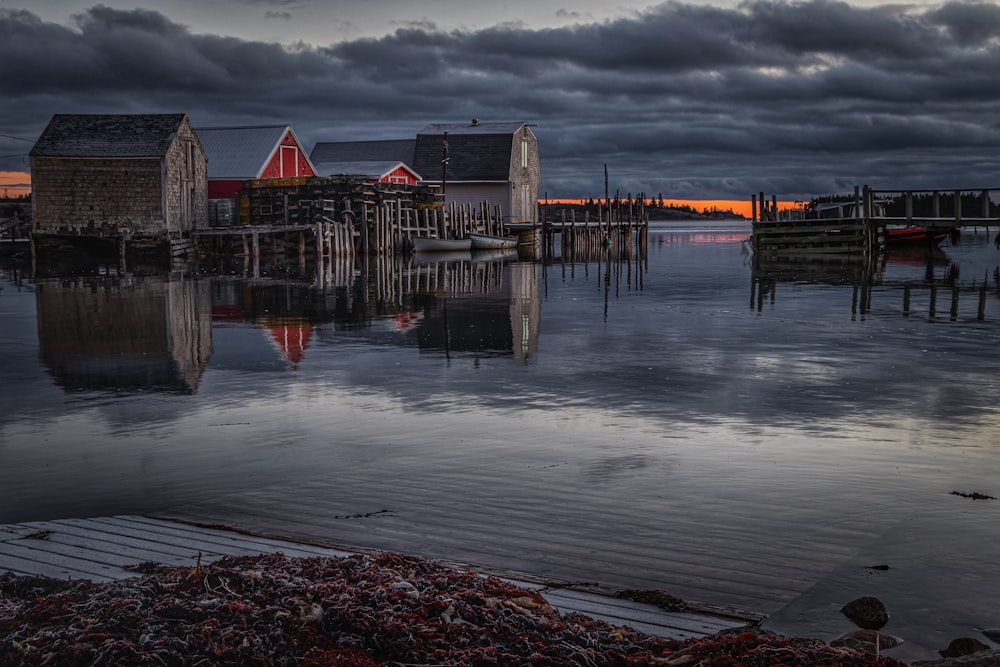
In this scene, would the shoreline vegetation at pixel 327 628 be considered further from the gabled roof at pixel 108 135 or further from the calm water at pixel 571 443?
the gabled roof at pixel 108 135

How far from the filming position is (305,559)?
5.31m

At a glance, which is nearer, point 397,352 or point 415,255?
point 397,352

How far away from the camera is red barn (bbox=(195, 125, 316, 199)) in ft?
180

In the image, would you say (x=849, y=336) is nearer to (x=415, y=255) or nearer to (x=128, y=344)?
(x=128, y=344)

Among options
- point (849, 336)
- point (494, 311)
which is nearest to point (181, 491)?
point (849, 336)

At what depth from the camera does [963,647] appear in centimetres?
463

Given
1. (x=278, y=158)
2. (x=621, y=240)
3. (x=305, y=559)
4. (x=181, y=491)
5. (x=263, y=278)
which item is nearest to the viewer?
(x=305, y=559)

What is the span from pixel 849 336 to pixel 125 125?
1600 inches

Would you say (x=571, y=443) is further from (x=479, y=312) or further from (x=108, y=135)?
(x=108, y=135)

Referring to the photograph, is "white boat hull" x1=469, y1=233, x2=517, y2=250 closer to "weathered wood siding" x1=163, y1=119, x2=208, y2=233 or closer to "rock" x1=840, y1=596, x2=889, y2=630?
"weathered wood siding" x1=163, y1=119, x2=208, y2=233

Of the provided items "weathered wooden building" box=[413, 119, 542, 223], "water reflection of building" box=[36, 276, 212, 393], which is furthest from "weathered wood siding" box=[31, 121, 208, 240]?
"weathered wooden building" box=[413, 119, 542, 223]

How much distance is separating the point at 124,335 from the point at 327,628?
1393 cm

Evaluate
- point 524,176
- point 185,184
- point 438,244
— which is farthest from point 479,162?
point 185,184

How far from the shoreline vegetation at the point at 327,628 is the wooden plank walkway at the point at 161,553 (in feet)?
0.67
